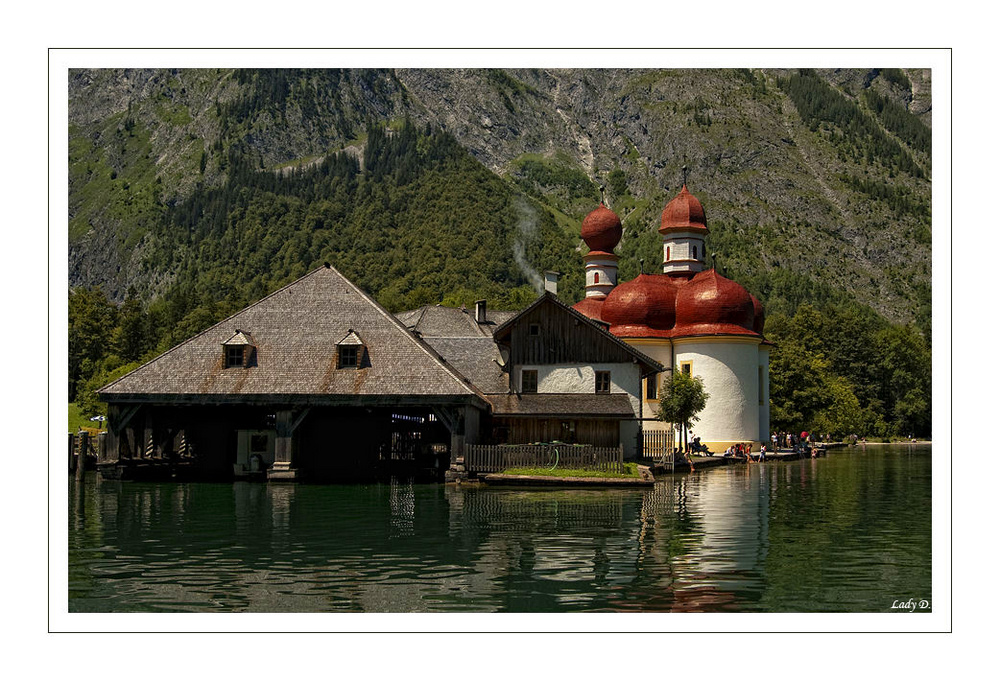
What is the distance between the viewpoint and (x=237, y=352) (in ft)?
150

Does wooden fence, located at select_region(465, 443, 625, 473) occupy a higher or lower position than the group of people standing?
higher

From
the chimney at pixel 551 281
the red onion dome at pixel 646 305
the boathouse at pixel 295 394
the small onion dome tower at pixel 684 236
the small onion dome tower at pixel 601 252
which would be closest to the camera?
the boathouse at pixel 295 394

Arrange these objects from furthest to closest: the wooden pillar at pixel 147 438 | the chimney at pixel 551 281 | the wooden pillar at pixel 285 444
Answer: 1. the chimney at pixel 551 281
2. the wooden pillar at pixel 147 438
3. the wooden pillar at pixel 285 444

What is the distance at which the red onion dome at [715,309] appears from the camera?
67.2 m

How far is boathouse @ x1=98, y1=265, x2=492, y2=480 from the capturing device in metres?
43.6

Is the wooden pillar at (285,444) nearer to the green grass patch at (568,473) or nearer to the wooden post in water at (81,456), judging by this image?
the green grass patch at (568,473)

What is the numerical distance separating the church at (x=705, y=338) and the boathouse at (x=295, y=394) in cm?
1917

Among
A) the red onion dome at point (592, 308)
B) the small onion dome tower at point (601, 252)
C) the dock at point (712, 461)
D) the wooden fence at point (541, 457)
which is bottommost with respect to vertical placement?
the dock at point (712, 461)

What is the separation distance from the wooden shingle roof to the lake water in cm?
424

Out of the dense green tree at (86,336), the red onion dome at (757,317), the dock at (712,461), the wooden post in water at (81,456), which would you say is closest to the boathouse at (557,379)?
the dock at (712,461)

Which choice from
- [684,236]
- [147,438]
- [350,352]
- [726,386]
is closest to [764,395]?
[726,386]

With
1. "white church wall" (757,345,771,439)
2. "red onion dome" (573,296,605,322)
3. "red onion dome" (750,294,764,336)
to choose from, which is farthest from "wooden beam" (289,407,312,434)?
"white church wall" (757,345,771,439)

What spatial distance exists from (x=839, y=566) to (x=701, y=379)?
44.8 meters

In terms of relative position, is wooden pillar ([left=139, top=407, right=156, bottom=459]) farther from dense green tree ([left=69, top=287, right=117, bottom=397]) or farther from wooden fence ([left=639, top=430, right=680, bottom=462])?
dense green tree ([left=69, top=287, right=117, bottom=397])
